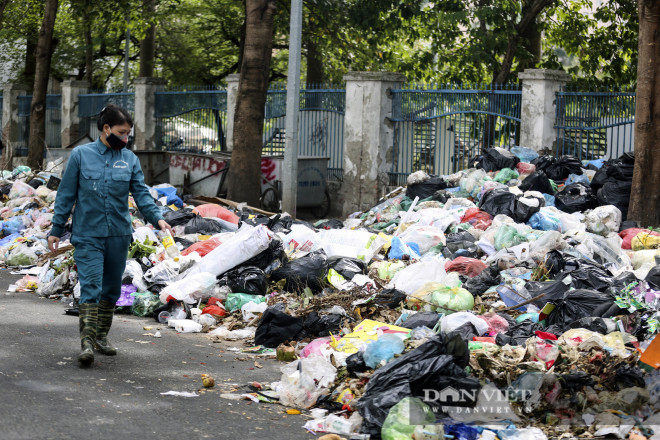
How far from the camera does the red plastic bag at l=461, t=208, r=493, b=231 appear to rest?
968 cm

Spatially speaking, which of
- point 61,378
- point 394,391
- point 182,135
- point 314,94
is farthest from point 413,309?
point 182,135

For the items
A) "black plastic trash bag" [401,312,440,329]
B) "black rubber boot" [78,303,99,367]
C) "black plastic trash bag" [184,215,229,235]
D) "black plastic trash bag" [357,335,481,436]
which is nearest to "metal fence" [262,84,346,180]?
"black plastic trash bag" [184,215,229,235]

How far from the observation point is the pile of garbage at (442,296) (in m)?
4.57

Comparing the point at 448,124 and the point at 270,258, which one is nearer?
the point at 270,258

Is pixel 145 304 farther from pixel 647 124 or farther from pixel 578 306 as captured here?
pixel 647 124

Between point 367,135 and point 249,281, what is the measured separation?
752cm

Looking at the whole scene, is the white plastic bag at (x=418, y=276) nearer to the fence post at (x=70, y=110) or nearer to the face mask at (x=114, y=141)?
the face mask at (x=114, y=141)

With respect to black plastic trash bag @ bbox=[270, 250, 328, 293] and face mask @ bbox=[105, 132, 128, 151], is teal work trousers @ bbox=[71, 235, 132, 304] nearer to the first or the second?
face mask @ bbox=[105, 132, 128, 151]

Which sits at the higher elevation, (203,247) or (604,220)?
(604,220)

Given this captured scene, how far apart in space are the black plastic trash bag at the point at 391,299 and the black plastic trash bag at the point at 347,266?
2.81 ft

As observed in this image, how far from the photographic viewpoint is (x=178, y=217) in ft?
35.0

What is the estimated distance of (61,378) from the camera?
5113 mm

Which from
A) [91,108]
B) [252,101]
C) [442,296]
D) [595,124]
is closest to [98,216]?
[442,296]

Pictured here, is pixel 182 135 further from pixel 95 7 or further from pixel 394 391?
pixel 394 391
